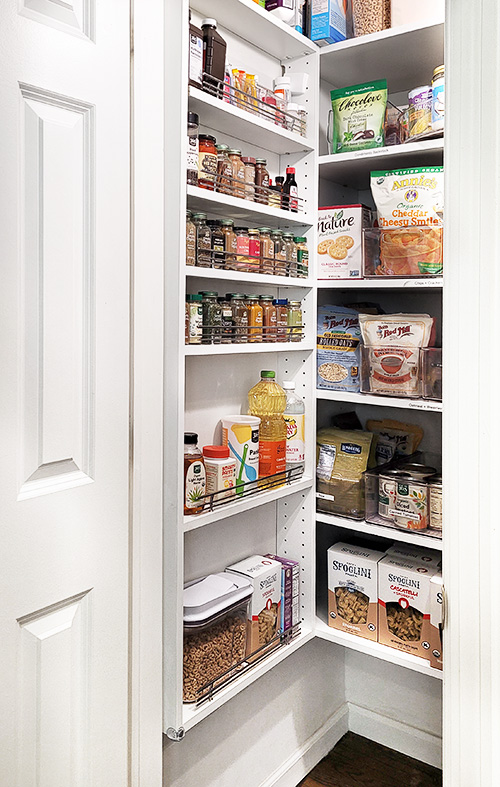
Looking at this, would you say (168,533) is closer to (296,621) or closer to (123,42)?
(296,621)

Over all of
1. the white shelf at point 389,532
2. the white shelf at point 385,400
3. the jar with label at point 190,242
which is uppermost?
the jar with label at point 190,242

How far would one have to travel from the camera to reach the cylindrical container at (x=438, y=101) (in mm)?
1651

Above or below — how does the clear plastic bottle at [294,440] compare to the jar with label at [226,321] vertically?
below

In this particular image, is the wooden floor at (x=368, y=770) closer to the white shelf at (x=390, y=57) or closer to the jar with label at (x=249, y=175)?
the jar with label at (x=249, y=175)

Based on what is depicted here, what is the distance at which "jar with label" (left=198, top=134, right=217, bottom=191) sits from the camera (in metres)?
1.45

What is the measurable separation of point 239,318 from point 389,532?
2.38 ft

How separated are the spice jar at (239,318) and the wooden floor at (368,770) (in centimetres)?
142

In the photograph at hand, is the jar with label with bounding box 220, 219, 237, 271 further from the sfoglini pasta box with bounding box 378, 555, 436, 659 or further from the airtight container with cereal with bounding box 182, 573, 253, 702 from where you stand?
the sfoglini pasta box with bounding box 378, 555, 436, 659

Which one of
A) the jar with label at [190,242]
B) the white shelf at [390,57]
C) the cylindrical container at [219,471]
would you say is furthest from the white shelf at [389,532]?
the white shelf at [390,57]

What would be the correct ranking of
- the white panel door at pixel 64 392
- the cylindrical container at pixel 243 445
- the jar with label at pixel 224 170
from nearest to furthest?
the white panel door at pixel 64 392 → the jar with label at pixel 224 170 → the cylindrical container at pixel 243 445

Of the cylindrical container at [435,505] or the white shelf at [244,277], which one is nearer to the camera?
the white shelf at [244,277]

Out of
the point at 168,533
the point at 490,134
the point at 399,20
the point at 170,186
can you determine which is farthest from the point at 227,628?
the point at 399,20

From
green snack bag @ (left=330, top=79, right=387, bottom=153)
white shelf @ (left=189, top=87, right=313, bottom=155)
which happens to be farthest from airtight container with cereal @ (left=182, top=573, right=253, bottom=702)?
green snack bag @ (left=330, top=79, right=387, bottom=153)

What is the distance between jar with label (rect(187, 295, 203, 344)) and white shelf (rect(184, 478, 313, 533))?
0.40 metres
